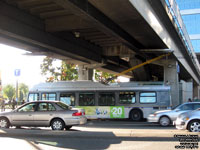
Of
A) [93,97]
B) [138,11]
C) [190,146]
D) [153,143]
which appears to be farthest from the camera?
[93,97]

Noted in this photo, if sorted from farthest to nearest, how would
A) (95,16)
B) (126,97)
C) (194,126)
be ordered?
(126,97) → (95,16) → (194,126)

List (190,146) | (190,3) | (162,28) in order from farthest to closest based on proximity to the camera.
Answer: (190,3)
(162,28)
(190,146)

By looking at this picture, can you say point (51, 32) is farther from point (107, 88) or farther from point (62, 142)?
point (62, 142)

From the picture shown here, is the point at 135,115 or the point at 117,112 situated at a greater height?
the point at 117,112

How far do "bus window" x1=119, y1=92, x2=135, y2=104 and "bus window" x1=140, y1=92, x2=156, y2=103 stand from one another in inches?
27.8

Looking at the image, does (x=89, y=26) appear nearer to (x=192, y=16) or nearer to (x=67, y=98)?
(x=67, y=98)

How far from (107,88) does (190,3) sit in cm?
4994

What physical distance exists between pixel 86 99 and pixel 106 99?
64.0 inches

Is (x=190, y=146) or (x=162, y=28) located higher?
(x=162, y=28)

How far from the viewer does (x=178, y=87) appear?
2734 cm

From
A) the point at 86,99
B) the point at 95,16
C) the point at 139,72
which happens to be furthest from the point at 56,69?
the point at 95,16

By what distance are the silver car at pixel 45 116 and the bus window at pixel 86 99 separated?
8.05 m

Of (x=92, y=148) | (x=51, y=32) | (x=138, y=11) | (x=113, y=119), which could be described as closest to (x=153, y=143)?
→ (x=92, y=148)

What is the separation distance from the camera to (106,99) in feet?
73.4
